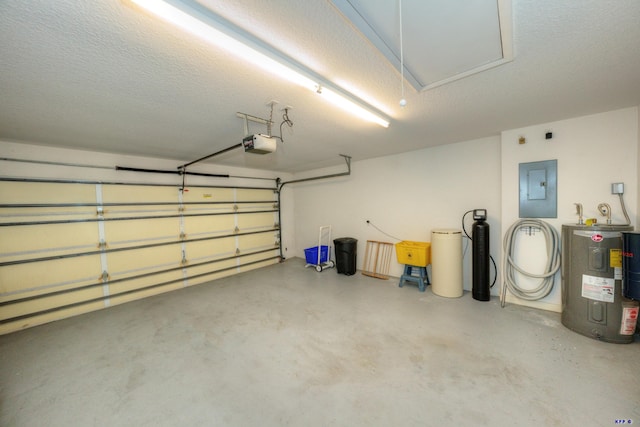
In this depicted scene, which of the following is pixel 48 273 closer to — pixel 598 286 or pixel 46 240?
pixel 46 240

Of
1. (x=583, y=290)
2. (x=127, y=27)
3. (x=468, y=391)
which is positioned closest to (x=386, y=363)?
(x=468, y=391)

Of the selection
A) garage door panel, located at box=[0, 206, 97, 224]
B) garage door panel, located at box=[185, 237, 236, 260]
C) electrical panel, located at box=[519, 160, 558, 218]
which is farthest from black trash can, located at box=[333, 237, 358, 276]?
garage door panel, located at box=[0, 206, 97, 224]

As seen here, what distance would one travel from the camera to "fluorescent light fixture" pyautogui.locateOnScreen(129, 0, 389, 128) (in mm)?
1022

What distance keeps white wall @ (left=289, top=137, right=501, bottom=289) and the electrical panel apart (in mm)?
334

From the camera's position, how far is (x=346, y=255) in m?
4.79

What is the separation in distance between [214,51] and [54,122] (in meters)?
2.46

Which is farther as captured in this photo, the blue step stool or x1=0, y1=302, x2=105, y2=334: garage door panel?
the blue step stool

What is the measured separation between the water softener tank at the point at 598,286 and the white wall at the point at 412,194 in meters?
0.98

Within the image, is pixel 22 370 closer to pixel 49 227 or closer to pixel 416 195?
pixel 49 227

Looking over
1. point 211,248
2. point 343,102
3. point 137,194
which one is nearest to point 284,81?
point 343,102

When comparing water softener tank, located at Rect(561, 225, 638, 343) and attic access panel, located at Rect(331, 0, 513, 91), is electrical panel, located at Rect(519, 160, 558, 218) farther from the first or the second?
attic access panel, located at Rect(331, 0, 513, 91)

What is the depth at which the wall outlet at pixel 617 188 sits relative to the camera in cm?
249

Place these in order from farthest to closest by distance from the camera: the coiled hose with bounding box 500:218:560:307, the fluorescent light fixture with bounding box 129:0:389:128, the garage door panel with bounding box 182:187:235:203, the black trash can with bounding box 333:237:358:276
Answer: the black trash can with bounding box 333:237:358:276
the garage door panel with bounding box 182:187:235:203
the coiled hose with bounding box 500:218:560:307
the fluorescent light fixture with bounding box 129:0:389:128

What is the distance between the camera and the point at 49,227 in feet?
10.6
